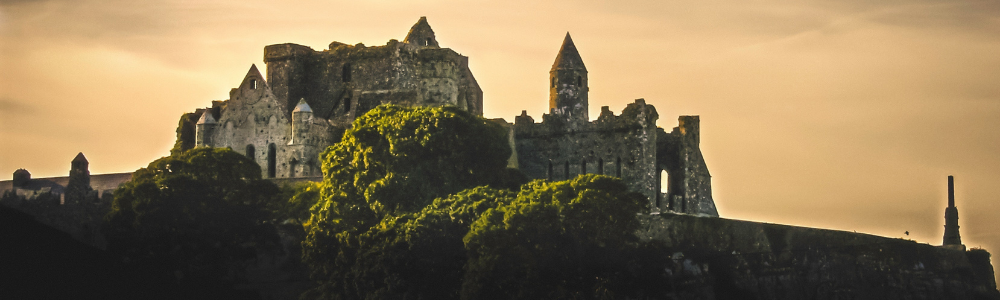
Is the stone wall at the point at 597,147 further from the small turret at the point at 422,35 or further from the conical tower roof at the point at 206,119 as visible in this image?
the conical tower roof at the point at 206,119

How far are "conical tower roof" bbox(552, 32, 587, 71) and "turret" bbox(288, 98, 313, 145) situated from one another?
A: 475 inches

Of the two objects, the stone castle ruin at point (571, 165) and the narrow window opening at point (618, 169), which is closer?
the stone castle ruin at point (571, 165)

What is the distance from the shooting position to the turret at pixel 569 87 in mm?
77312

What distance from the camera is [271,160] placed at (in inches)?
3214

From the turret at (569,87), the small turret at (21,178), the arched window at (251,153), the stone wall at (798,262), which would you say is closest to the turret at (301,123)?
the arched window at (251,153)

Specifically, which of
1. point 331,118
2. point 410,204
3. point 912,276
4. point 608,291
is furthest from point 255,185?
point 912,276

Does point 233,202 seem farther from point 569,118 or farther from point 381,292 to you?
point 569,118

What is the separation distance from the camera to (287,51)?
8650 cm

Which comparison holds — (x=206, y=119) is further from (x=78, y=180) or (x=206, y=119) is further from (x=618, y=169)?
(x=618, y=169)

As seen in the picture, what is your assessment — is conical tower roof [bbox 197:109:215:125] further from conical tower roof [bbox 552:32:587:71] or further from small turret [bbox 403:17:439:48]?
conical tower roof [bbox 552:32:587:71]

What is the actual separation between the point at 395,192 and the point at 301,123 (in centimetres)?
1606

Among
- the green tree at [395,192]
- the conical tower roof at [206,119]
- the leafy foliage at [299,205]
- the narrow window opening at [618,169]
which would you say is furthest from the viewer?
the conical tower roof at [206,119]

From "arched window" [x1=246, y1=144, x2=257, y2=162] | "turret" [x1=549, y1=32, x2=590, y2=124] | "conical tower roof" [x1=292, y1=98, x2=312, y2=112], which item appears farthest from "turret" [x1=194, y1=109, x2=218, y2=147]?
"turret" [x1=549, y1=32, x2=590, y2=124]

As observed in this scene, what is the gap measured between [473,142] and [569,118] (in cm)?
1033
